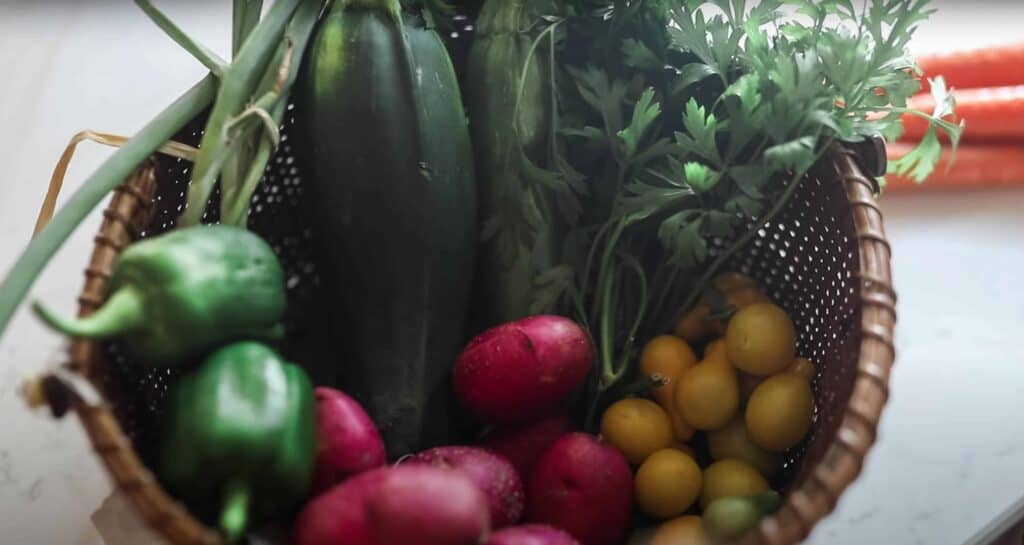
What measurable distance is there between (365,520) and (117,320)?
0.17 metres

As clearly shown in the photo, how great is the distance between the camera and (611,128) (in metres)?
0.74

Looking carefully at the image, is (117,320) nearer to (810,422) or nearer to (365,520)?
(365,520)

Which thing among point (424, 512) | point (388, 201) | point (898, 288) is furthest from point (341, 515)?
point (898, 288)

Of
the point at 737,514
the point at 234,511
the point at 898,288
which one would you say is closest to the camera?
the point at 234,511

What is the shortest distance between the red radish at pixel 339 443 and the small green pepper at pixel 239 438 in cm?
2

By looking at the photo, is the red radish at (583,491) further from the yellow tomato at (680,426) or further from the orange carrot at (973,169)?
the orange carrot at (973,169)

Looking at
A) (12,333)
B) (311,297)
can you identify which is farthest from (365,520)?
(12,333)

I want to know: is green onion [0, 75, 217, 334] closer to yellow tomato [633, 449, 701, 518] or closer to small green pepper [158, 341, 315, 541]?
small green pepper [158, 341, 315, 541]

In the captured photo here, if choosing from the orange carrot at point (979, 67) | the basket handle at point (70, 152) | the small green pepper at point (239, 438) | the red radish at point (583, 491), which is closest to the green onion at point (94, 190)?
the basket handle at point (70, 152)

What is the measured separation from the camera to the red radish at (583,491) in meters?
0.64

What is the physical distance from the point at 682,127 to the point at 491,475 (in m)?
0.33

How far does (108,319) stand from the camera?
507 mm

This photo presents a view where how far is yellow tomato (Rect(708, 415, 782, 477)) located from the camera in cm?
71

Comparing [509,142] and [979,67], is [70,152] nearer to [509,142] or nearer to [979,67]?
[509,142]
